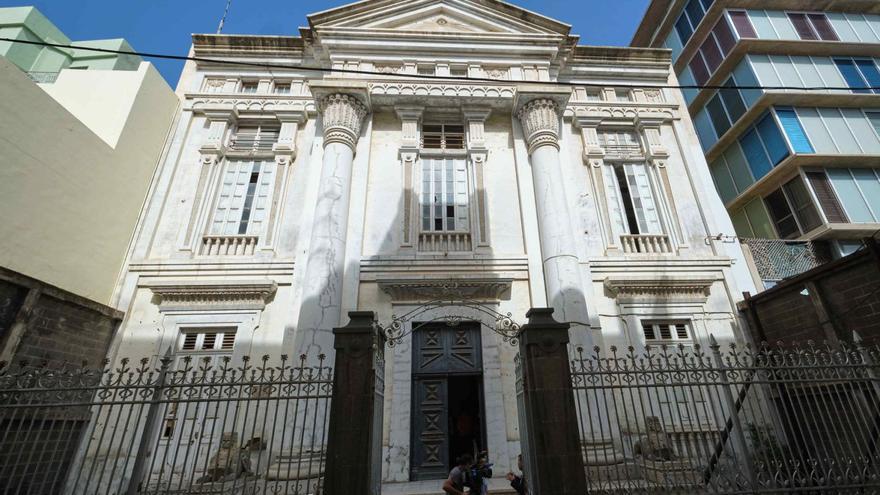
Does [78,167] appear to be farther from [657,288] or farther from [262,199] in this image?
[657,288]

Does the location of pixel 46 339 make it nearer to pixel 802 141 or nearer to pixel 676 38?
pixel 802 141

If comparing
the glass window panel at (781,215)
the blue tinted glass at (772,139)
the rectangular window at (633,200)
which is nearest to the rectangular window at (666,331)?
the rectangular window at (633,200)

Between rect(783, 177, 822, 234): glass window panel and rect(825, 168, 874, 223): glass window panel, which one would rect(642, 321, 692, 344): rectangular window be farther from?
rect(825, 168, 874, 223): glass window panel

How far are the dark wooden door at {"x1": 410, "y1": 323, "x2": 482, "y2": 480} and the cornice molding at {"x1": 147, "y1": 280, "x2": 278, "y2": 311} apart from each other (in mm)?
3563

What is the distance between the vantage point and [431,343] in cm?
942

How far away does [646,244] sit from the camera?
10.8 metres

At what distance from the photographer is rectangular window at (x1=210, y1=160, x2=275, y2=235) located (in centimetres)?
1060

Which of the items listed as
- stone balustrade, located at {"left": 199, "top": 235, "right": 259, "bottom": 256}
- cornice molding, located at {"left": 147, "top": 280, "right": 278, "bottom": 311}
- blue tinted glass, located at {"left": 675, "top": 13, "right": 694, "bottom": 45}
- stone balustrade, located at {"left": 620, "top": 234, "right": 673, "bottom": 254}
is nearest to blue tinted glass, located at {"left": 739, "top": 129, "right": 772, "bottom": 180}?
blue tinted glass, located at {"left": 675, "top": 13, "right": 694, "bottom": 45}

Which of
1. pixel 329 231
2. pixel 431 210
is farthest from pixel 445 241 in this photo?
pixel 329 231

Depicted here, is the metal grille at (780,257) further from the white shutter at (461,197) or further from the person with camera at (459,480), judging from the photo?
the person with camera at (459,480)

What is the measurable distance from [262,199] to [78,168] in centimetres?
369

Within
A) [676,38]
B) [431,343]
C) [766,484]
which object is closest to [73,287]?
[431,343]

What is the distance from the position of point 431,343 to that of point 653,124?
9.22 m

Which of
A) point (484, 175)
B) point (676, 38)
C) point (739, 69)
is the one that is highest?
point (676, 38)
